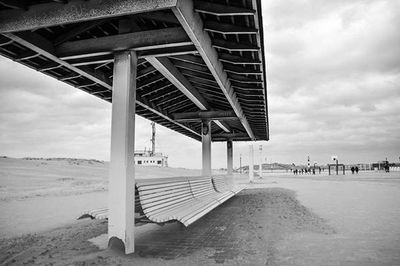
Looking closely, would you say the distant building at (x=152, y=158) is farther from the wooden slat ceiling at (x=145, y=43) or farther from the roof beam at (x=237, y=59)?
the roof beam at (x=237, y=59)

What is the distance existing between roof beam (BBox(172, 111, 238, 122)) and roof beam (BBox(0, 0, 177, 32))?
705 centimetres

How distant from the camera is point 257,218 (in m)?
7.72

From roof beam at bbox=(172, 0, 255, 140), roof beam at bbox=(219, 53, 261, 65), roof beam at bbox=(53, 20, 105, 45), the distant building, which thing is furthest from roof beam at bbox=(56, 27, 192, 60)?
the distant building

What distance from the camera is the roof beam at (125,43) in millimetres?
4840

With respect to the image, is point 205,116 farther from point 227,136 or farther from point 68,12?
point 68,12

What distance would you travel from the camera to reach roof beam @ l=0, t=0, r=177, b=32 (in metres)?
4.04

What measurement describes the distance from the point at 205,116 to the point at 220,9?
6.89 metres

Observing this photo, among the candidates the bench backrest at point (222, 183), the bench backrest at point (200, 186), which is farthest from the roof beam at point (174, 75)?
the bench backrest at point (222, 183)

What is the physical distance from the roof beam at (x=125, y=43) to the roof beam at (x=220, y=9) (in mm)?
503

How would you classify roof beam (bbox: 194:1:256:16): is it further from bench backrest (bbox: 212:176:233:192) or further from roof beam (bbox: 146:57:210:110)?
bench backrest (bbox: 212:176:233:192)

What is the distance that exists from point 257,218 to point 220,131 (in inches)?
405

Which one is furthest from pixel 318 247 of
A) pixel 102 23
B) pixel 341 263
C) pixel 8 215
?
pixel 8 215

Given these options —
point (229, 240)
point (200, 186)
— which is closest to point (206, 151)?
point (200, 186)

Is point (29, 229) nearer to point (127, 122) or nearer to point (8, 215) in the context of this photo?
point (8, 215)
